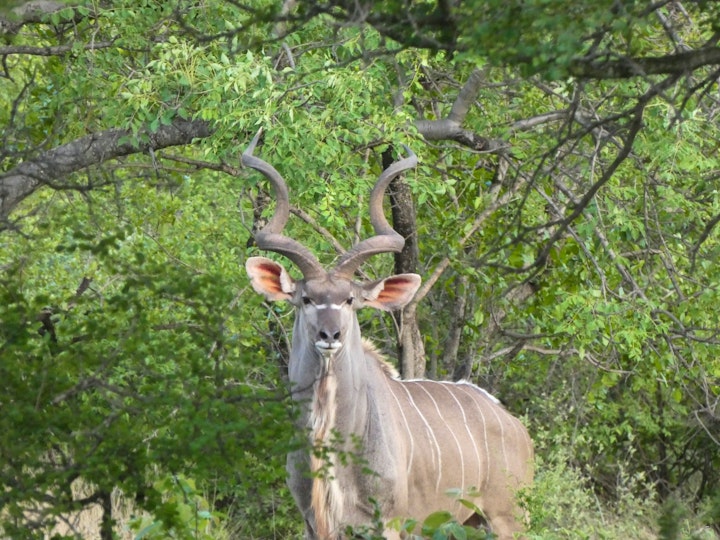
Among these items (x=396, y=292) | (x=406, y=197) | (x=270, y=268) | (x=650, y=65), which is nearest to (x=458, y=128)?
(x=406, y=197)

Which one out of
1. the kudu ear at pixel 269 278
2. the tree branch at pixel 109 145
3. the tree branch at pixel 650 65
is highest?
the tree branch at pixel 650 65

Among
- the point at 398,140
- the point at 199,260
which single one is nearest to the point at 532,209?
the point at 398,140

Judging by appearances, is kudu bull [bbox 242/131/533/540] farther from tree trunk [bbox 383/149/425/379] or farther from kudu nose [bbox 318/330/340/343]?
tree trunk [bbox 383/149/425/379]

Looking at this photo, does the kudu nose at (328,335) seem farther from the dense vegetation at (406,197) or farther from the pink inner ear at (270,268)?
the pink inner ear at (270,268)

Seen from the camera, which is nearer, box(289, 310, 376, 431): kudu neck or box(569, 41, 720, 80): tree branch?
box(569, 41, 720, 80): tree branch

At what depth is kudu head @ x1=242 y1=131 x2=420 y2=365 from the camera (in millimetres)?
5023

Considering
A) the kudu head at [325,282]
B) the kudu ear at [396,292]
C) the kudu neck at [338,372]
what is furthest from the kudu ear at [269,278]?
the kudu ear at [396,292]

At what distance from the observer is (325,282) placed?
5180 millimetres

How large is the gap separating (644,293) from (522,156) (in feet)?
3.15

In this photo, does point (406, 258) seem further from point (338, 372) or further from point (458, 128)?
point (338, 372)

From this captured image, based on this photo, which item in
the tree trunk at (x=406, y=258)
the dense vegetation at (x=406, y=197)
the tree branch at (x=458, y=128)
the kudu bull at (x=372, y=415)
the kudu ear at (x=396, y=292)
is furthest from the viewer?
the tree trunk at (x=406, y=258)

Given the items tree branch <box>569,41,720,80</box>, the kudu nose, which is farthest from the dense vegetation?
tree branch <box>569,41,720,80</box>

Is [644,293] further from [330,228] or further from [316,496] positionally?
[316,496]

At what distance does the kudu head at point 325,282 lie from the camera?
502cm
